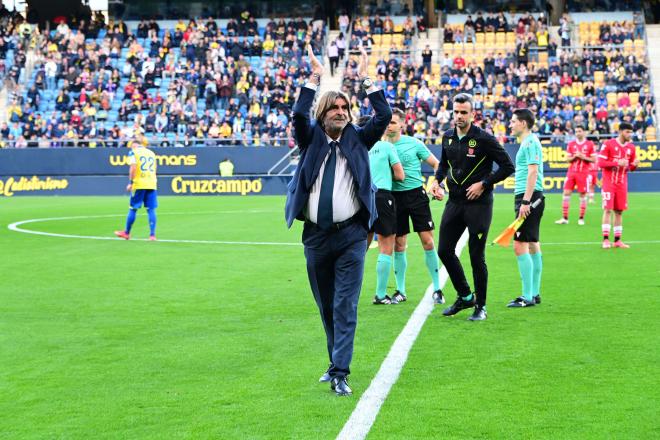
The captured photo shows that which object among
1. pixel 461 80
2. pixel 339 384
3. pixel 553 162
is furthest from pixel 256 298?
pixel 461 80

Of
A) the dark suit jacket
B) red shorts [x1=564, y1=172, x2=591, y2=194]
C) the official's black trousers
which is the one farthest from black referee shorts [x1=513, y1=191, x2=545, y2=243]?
red shorts [x1=564, y1=172, x2=591, y2=194]

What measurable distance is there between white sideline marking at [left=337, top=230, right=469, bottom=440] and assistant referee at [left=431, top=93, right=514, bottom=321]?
20.8 inches

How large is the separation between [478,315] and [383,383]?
2844 mm

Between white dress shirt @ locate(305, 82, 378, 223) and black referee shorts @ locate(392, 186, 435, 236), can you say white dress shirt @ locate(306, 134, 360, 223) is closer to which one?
white dress shirt @ locate(305, 82, 378, 223)

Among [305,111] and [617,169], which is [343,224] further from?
[617,169]

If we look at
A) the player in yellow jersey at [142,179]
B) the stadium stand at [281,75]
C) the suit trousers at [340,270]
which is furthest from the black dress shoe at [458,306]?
the stadium stand at [281,75]

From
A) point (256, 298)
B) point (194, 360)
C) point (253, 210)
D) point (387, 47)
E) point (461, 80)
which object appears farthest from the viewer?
point (387, 47)

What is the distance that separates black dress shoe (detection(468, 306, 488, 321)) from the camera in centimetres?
945

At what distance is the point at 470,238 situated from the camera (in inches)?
382

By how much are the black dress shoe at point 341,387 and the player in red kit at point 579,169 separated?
1648 cm

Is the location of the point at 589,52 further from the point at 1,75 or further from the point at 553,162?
the point at 1,75

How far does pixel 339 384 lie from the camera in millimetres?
6535

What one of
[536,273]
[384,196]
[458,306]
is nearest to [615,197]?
[536,273]

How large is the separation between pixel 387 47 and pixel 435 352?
41.9 meters
